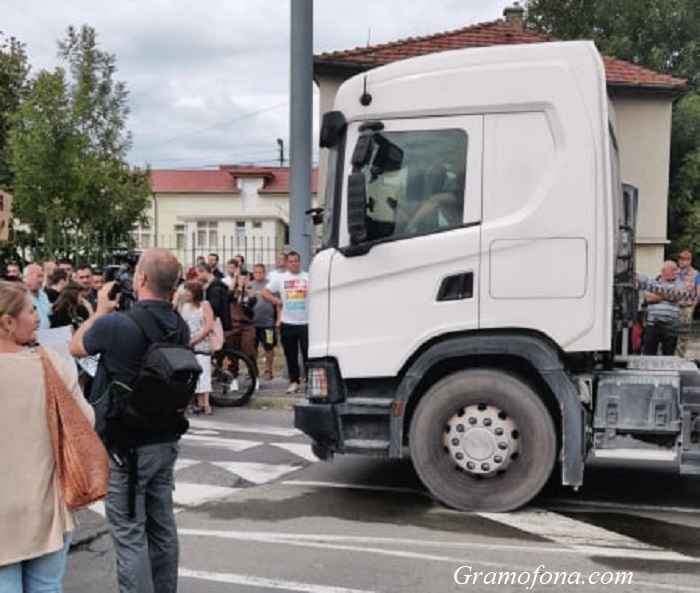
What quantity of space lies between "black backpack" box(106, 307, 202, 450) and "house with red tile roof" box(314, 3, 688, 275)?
59.2 ft

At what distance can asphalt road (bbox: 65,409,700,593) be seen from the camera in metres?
4.87

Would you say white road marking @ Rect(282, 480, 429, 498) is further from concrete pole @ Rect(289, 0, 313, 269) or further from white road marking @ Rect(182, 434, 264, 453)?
concrete pole @ Rect(289, 0, 313, 269)

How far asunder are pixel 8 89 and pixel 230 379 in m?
16.2

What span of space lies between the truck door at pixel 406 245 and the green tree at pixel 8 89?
1885cm

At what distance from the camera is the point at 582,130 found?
5926 millimetres

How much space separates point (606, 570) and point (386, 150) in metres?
3.16

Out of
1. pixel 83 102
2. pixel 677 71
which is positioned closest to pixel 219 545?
pixel 83 102

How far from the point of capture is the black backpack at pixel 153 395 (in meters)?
3.64

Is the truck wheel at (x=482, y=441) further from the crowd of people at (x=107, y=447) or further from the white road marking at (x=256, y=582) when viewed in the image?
the crowd of people at (x=107, y=447)

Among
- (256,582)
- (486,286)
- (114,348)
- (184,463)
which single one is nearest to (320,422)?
(486,286)

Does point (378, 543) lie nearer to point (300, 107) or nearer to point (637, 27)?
point (300, 107)

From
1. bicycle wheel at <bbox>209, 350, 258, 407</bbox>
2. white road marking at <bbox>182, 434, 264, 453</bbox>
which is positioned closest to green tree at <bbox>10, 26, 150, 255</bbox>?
bicycle wheel at <bbox>209, 350, 258, 407</bbox>

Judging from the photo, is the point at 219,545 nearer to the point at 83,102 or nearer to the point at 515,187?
the point at 515,187

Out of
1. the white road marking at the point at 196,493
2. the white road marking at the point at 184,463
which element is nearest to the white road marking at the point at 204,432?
the white road marking at the point at 184,463
